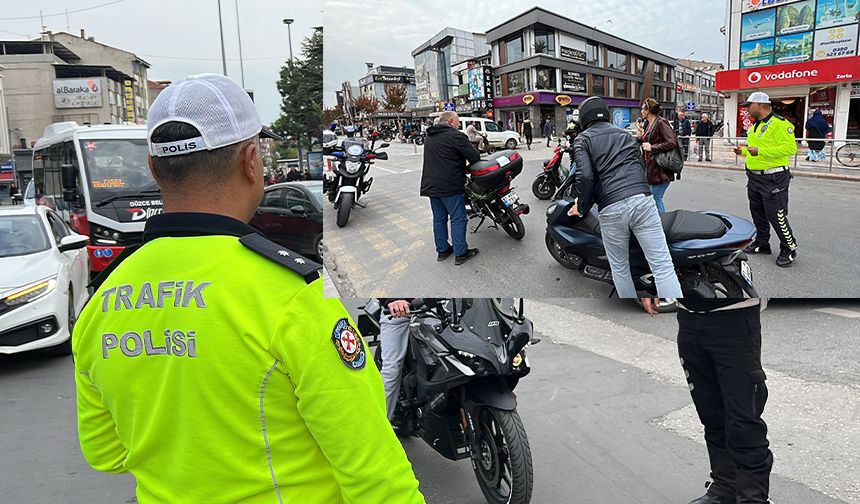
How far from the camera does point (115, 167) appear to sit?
7230 mm

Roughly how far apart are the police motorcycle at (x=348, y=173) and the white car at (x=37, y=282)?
4.73 meters

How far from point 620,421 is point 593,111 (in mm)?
2559

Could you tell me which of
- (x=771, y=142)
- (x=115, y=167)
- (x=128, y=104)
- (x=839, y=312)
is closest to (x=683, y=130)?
(x=771, y=142)

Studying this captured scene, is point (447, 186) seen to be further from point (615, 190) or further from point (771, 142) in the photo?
point (771, 142)

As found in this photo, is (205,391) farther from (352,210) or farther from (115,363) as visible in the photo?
(352,210)

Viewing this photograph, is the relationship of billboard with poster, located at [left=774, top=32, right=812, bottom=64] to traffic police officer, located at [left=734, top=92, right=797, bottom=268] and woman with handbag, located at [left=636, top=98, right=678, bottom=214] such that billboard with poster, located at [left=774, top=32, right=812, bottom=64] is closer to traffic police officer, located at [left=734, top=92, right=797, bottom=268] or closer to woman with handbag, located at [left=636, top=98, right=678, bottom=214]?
traffic police officer, located at [left=734, top=92, right=797, bottom=268]

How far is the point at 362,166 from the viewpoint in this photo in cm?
147

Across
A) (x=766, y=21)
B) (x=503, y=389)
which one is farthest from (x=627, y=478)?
(x=766, y=21)

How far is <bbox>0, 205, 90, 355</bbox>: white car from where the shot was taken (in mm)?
5125

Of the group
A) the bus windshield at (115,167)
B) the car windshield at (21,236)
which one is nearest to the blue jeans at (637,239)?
the car windshield at (21,236)

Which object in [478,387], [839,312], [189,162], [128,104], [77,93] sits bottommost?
[478,387]

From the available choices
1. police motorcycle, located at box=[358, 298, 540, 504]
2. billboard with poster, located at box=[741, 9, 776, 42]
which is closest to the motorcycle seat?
billboard with poster, located at box=[741, 9, 776, 42]

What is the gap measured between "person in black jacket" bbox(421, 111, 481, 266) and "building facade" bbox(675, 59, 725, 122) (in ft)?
1.44

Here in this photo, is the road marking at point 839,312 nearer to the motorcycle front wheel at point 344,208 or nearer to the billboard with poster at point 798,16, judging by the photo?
the billboard with poster at point 798,16
